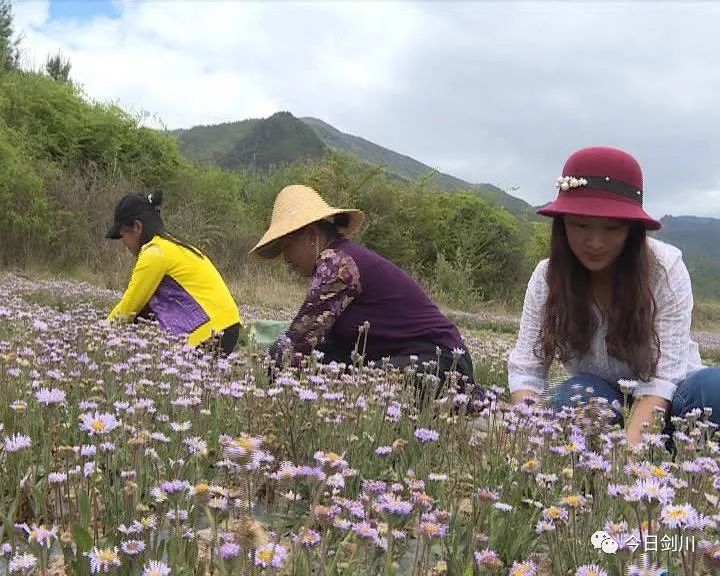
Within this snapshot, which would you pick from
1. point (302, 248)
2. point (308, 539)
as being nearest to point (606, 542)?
point (308, 539)

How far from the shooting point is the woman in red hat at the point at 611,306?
2930 mm

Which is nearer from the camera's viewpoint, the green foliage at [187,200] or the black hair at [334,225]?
the black hair at [334,225]

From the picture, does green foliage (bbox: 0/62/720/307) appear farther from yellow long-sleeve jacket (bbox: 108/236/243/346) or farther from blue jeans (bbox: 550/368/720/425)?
blue jeans (bbox: 550/368/720/425)

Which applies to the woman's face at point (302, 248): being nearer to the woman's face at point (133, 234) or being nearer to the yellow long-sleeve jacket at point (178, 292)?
the yellow long-sleeve jacket at point (178, 292)

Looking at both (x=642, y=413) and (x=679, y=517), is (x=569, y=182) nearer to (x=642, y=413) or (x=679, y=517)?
(x=642, y=413)

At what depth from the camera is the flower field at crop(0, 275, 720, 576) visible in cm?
141

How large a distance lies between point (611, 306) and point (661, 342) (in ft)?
Result: 0.84

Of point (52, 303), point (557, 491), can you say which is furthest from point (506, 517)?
point (52, 303)

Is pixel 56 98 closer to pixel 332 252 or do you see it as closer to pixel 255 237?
pixel 255 237

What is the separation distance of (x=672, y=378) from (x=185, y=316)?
10.6 feet

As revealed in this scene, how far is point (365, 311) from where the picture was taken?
4066 millimetres

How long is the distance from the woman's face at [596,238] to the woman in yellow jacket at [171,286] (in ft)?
8.68

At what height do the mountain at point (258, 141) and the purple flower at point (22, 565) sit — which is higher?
the mountain at point (258, 141)

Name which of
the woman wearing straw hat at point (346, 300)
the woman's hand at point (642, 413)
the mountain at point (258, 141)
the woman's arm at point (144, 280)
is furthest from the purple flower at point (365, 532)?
the mountain at point (258, 141)
